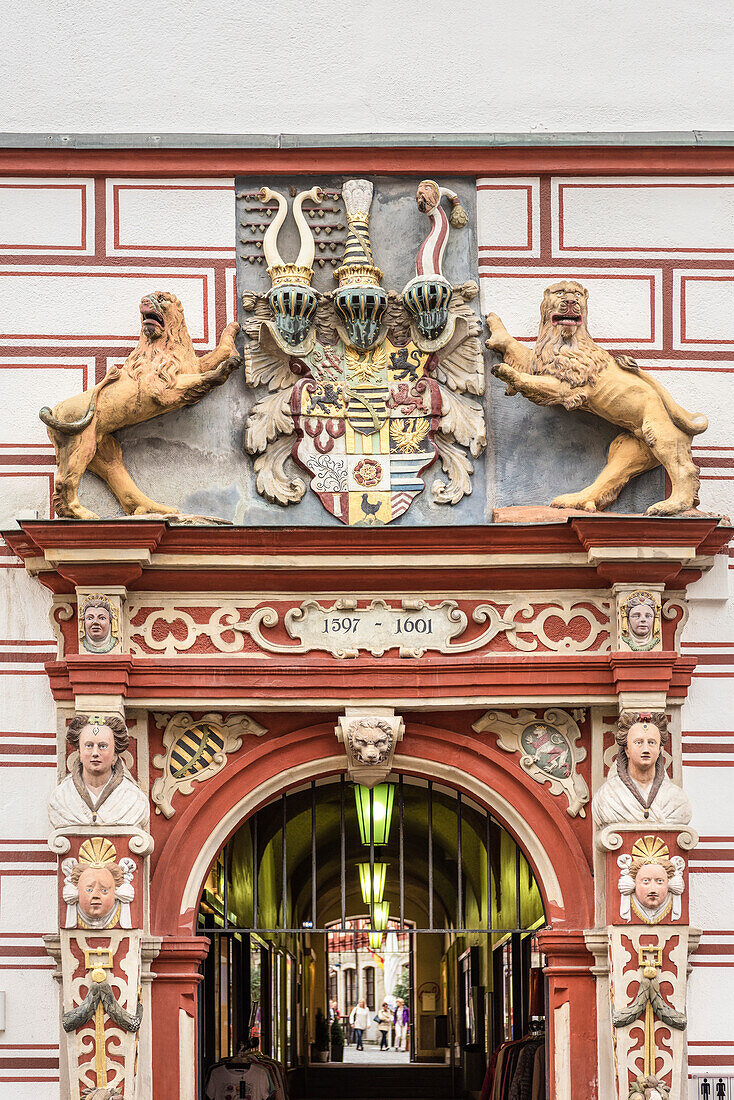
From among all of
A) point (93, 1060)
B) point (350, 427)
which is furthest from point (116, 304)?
point (93, 1060)

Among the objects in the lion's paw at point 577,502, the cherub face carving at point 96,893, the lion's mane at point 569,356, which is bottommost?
the cherub face carving at point 96,893

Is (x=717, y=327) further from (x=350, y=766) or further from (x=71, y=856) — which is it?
(x=71, y=856)

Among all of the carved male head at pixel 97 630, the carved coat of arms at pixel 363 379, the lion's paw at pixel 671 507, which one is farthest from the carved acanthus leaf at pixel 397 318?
the carved male head at pixel 97 630

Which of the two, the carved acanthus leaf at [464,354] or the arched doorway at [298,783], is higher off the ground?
the carved acanthus leaf at [464,354]

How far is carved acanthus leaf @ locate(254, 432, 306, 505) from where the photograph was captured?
9.62 meters

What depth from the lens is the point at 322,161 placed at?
10.0 m

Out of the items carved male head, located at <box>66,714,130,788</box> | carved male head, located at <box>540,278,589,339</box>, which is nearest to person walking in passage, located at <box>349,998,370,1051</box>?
carved male head, located at <box>66,714,130,788</box>

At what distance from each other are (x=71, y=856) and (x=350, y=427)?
9.42ft

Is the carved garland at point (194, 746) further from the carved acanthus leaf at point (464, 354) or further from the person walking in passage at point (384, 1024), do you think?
the person walking in passage at point (384, 1024)

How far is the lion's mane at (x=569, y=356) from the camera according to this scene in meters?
9.51

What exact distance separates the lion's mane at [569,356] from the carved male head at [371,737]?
7.18 feet

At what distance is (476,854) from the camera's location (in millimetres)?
17547

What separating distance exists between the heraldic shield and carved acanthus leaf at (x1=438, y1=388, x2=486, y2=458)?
6 cm

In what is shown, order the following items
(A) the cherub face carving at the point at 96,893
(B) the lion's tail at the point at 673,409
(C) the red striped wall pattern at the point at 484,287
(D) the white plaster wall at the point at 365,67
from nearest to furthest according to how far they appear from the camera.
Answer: (A) the cherub face carving at the point at 96,893
(B) the lion's tail at the point at 673,409
(C) the red striped wall pattern at the point at 484,287
(D) the white plaster wall at the point at 365,67
